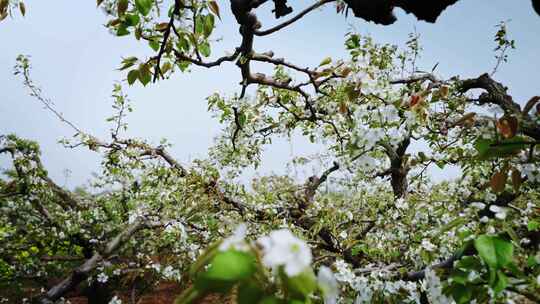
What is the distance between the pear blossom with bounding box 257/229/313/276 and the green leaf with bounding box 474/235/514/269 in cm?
73

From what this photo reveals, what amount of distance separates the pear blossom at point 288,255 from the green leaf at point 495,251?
731 millimetres

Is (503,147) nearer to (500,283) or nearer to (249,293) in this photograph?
(500,283)

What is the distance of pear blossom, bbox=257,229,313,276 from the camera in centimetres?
57

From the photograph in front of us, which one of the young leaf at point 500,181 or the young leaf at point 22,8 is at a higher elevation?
the young leaf at point 22,8

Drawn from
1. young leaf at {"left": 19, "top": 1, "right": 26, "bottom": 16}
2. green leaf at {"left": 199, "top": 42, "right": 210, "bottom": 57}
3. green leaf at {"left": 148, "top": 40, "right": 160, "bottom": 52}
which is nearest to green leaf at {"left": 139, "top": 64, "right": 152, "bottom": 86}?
green leaf at {"left": 148, "top": 40, "right": 160, "bottom": 52}

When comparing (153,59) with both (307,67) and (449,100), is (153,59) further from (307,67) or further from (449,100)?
(449,100)

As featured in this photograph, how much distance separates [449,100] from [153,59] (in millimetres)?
4072

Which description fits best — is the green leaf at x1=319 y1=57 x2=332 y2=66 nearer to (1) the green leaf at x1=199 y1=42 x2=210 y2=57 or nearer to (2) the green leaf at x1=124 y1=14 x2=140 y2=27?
(1) the green leaf at x1=199 y1=42 x2=210 y2=57

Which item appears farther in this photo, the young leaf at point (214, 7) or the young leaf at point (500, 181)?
the young leaf at point (214, 7)

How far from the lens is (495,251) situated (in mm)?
1047

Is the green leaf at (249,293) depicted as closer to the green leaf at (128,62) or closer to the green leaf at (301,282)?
the green leaf at (301,282)

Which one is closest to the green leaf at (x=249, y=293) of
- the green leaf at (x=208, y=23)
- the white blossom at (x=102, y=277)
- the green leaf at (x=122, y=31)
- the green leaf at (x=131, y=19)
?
the green leaf at (x=131, y=19)

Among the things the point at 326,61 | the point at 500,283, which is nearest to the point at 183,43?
the point at 326,61

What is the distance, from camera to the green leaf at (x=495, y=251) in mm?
1025
